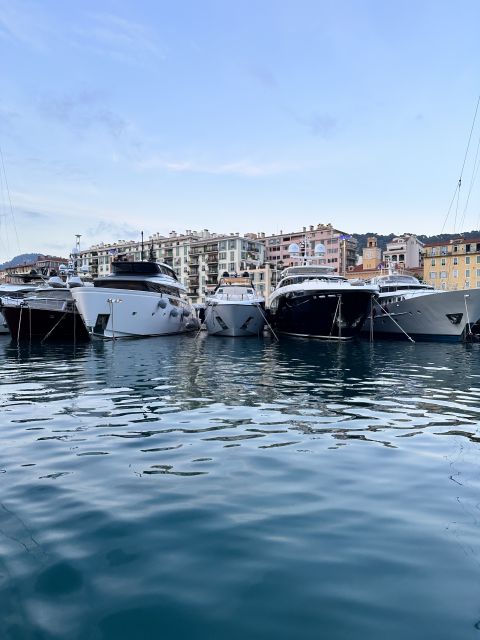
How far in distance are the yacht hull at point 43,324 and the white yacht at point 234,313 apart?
9416 millimetres

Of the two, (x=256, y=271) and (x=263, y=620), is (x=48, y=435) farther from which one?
(x=256, y=271)

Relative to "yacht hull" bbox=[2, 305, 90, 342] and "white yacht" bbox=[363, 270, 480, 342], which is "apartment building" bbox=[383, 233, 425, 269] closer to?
"white yacht" bbox=[363, 270, 480, 342]

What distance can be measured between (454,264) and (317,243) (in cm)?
4024

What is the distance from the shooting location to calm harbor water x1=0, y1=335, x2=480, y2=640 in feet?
10.9

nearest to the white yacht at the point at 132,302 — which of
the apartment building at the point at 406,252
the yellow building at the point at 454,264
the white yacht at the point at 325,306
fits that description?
the white yacht at the point at 325,306

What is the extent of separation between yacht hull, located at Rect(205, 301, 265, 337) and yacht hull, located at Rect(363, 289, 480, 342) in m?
8.22

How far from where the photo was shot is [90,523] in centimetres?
476

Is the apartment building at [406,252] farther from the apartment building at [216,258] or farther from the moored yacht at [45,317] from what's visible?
the moored yacht at [45,317]

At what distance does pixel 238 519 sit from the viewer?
4.89m

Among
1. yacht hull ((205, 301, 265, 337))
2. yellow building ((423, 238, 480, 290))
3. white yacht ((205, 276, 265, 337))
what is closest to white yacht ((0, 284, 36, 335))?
white yacht ((205, 276, 265, 337))

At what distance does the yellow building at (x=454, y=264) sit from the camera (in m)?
89.5

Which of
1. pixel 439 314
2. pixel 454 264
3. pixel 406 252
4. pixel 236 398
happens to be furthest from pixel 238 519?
pixel 406 252

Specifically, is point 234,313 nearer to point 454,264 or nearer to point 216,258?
point 454,264

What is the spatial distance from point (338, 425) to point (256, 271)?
10197 cm
